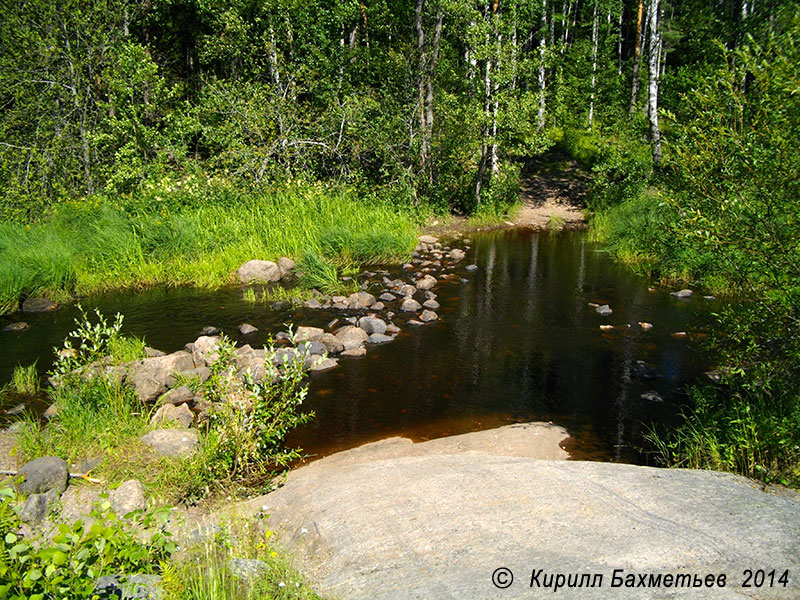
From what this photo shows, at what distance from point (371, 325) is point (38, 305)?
7.20 m

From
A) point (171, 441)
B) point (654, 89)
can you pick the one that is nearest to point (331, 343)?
point (171, 441)

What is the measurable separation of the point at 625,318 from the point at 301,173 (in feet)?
37.7

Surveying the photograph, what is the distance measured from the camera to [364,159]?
22438 millimetres

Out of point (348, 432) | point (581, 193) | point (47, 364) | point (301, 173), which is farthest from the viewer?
point (581, 193)

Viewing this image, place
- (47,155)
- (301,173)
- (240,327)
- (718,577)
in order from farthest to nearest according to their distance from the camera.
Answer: (301,173)
(47,155)
(240,327)
(718,577)

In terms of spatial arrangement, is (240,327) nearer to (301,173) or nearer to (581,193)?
(301,173)

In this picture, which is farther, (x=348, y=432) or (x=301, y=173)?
(x=301, y=173)

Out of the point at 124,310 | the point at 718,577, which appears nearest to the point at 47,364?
the point at 124,310

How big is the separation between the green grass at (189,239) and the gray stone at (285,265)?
35cm

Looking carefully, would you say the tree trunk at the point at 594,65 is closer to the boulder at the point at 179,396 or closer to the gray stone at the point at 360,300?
the gray stone at the point at 360,300

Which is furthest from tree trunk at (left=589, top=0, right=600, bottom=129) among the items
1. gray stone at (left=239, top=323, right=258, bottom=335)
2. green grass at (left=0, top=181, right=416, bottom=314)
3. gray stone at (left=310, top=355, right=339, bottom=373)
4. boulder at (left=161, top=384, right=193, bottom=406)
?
boulder at (left=161, top=384, right=193, bottom=406)

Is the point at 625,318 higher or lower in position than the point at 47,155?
lower

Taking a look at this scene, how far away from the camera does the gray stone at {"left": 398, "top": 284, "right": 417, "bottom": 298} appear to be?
14375mm

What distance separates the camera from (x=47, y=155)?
1681 centimetres
